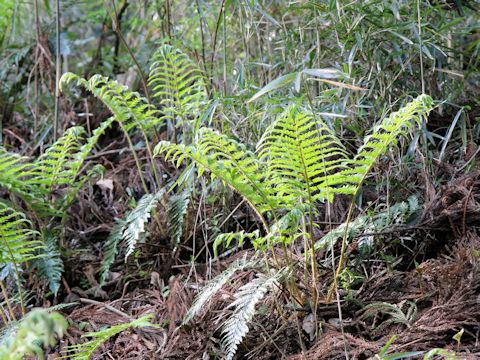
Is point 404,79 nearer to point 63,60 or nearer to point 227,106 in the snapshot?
point 227,106

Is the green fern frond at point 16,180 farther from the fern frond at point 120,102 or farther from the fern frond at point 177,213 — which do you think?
the fern frond at point 177,213

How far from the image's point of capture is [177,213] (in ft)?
8.10

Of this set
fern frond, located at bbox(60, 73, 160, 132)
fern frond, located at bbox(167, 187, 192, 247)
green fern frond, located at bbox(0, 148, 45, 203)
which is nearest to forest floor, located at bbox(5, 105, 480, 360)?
fern frond, located at bbox(167, 187, 192, 247)

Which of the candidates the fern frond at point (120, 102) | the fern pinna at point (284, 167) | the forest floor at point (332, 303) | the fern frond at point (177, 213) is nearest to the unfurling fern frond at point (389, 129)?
the fern pinna at point (284, 167)

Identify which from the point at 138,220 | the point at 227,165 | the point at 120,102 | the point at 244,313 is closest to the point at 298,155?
the point at 227,165

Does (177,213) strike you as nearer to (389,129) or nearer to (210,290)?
(210,290)

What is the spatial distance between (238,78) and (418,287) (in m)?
1.20

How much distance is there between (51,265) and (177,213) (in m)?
0.51

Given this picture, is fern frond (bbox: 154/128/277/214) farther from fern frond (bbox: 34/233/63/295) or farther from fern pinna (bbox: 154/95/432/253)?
fern frond (bbox: 34/233/63/295)

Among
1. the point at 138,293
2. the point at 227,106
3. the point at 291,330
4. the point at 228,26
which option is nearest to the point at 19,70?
the point at 228,26

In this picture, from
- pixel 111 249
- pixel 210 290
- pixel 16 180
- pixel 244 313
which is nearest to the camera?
pixel 244 313

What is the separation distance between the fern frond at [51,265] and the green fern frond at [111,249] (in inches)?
6.3

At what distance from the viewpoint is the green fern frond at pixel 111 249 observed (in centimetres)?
239

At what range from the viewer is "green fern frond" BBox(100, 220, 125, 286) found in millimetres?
2395
